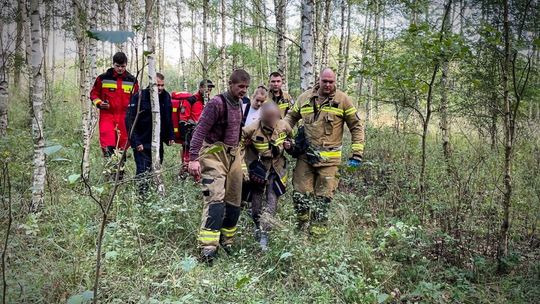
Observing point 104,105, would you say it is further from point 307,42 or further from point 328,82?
point 328,82

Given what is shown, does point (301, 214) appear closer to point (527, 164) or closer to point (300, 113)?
point (300, 113)

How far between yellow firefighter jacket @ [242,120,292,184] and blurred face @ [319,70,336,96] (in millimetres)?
755

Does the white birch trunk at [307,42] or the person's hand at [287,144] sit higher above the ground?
the white birch trunk at [307,42]

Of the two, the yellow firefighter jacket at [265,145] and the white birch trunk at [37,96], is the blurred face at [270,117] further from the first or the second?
the white birch trunk at [37,96]

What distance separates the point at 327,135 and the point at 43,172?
3567 mm

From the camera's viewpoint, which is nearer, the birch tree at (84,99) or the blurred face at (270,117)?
the blurred face at (270,117)

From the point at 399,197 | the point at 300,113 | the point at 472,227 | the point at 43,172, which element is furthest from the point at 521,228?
the point at 43,172

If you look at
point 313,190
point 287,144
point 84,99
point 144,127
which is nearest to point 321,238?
point 313,190

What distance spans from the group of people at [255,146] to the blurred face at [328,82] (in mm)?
13

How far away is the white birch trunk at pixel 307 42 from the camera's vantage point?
6.16 metres

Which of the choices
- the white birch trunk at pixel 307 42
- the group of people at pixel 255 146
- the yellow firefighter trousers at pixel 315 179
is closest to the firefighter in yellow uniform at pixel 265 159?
the group of people at pixel 255 146

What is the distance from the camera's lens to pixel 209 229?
4.04 metres

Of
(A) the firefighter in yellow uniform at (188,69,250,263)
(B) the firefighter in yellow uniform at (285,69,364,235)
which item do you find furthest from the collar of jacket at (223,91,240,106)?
(B) the firefighter in yellow uniform at (285,69,364,235)

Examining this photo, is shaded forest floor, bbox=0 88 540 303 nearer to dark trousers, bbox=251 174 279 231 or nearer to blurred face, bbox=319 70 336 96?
dark trousers, bbox=251 174 279 231
